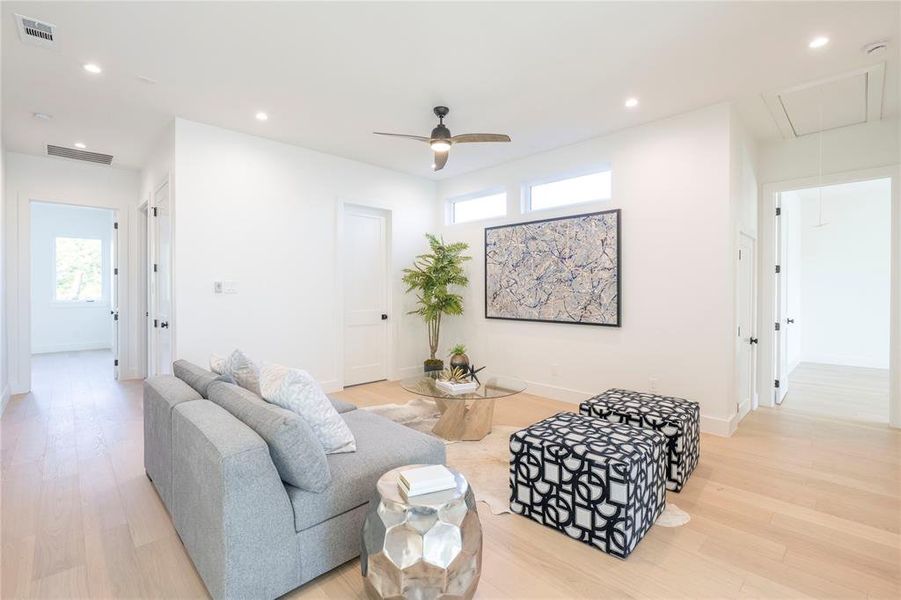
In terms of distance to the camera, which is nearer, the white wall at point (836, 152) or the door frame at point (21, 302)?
the white wall at point (836, 152)

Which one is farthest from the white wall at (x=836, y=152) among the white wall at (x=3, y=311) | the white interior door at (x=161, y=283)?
the white wall at (x=3, y=311)

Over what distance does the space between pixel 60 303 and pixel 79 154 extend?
517cm

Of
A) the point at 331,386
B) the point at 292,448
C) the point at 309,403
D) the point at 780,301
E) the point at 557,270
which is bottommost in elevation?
the point at 331,386

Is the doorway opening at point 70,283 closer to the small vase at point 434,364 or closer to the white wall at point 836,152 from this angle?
the small vase at point 434,364

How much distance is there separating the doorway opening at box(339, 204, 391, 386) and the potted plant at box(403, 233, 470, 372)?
1.48 ft

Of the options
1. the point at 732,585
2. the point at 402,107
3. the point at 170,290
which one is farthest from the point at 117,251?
the point at 732,585

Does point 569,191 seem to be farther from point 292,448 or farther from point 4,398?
point 4,398

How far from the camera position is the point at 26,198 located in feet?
16.1

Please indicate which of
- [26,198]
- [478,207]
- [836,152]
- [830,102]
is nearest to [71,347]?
[26,198]

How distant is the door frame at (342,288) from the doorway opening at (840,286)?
5.49m

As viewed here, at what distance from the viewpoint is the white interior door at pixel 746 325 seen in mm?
3885

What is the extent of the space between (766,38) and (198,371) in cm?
416

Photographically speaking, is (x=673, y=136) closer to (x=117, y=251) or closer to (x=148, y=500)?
(x=148, y=500)

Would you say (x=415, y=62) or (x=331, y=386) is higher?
(x=415, y=62)
